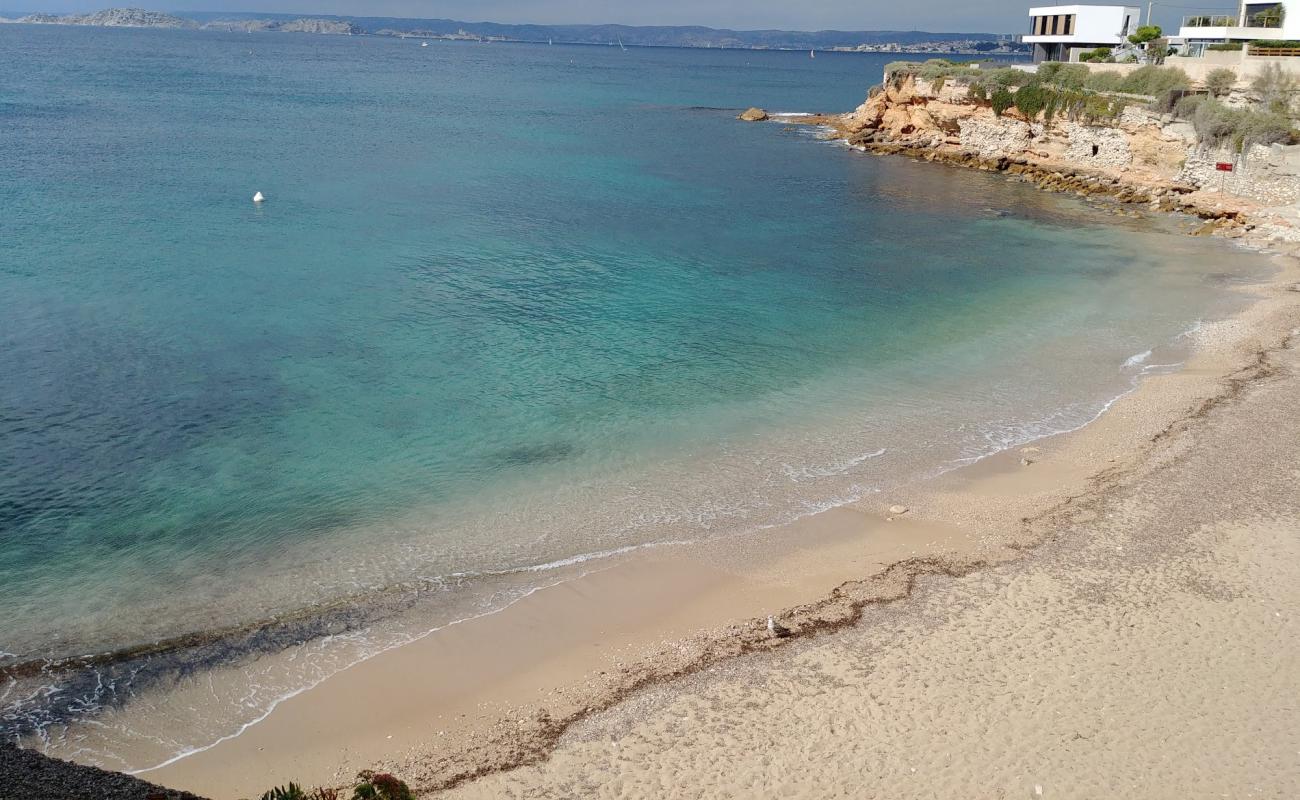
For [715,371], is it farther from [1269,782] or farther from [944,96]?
[944,96]

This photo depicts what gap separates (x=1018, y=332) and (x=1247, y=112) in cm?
2405

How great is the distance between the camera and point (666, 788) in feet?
32.5

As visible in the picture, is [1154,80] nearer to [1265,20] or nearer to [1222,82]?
[1222,82]

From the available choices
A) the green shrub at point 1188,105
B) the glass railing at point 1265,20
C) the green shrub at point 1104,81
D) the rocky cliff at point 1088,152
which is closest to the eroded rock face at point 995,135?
the rocky cliff at point 1088,152

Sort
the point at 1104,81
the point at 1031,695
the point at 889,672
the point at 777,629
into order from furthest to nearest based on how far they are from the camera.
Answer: the point at 1104,81 < the point at 777,629 < the point at 889,672 < the point at 1031,695

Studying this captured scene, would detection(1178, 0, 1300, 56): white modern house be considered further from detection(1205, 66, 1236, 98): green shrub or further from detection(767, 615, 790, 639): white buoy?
detection(767, 615, 790, 639): white buoy

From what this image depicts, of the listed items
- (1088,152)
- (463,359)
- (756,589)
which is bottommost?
(756,589)

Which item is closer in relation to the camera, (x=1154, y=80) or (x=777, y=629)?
(x=777, y=629)

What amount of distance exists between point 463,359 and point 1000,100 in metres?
44.6

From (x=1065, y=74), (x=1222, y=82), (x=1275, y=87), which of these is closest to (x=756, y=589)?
(x=1275, y=87)

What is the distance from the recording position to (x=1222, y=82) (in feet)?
145

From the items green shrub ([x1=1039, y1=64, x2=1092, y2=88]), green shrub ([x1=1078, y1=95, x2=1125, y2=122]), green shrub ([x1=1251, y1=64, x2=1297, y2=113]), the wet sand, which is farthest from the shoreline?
green shrub ([x1=1039, y1=64, x2=1092, y2=88])

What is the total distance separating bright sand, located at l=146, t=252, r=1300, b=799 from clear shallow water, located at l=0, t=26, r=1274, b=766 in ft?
3.64

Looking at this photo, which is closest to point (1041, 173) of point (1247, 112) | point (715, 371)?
point (1247, 112)
